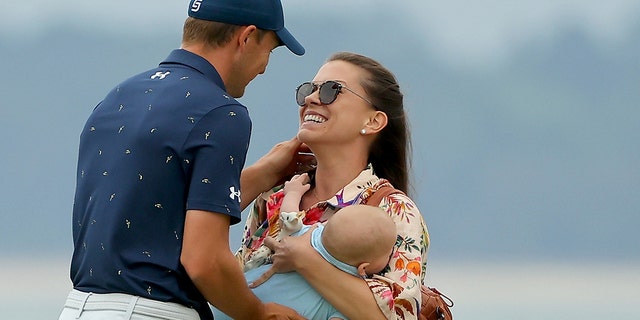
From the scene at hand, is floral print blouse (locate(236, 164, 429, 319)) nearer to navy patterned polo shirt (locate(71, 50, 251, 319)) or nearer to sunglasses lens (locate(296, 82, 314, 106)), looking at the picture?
sunglasses lens (locate(296, 82, 314, 106))

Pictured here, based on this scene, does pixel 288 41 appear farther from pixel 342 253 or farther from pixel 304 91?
pixel 342 253

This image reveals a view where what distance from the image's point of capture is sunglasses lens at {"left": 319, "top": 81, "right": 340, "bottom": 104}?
4.55 meters

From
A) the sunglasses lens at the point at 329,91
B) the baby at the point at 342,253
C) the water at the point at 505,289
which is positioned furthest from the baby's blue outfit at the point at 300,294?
the water at the point at 505,289

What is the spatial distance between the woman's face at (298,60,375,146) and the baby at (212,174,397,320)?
43 cm

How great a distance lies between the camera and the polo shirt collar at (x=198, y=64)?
397 cm

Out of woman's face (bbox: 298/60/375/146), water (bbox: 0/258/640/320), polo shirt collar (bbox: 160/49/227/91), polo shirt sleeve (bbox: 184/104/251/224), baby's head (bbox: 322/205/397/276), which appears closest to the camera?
polo shirt sleeve (bbox: 184/104/251/224)

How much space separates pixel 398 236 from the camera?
428 centimetres

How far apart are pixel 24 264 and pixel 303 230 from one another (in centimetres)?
1405

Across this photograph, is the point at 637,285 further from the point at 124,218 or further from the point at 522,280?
the point at 124,218

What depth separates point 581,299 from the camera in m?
15.3

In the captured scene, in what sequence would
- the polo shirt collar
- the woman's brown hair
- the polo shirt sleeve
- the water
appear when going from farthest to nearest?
the water, the woman's brown hair, the polo shirt collar, the polo shirt sleeve

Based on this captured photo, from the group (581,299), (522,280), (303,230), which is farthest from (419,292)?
(522,280)

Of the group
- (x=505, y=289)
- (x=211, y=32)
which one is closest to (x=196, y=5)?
(x=211, y=32)

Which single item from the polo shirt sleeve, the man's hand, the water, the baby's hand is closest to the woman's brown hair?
the baby's hand
